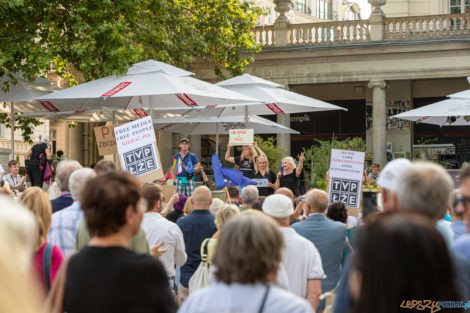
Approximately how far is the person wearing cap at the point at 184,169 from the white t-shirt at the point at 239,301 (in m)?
9.90

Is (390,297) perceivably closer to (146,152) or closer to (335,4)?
(146,152)

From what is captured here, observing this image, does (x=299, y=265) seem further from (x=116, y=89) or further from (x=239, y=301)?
(x=116, y=89)

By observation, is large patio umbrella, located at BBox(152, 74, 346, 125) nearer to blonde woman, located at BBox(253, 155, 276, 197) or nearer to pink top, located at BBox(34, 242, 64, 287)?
blonde woman, located at BBox(253, 155, 276, 197)

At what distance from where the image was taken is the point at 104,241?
3.73 metres

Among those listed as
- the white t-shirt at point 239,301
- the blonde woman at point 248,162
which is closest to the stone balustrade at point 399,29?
the blonde woman at point 248,162

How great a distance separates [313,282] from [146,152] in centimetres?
530

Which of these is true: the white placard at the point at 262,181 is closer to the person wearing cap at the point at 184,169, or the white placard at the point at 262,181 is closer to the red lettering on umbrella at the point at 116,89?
the person wearing cap at the point at 184,169

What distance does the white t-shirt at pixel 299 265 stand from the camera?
5609 mm

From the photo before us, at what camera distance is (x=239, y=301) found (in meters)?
3.31

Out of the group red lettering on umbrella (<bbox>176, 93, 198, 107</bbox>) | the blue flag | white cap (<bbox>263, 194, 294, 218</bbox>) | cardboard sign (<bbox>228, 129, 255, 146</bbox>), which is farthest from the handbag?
red lettering on umbrella (<bbox>176, 93, 198, 107</bbox>)

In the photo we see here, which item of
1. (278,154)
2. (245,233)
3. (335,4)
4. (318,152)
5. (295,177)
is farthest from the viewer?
(335,4)

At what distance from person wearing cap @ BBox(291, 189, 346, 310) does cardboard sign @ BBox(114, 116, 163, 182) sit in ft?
13.3

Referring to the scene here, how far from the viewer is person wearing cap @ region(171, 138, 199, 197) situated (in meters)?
13.3

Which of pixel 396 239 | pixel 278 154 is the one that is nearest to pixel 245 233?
pixel 396 239
